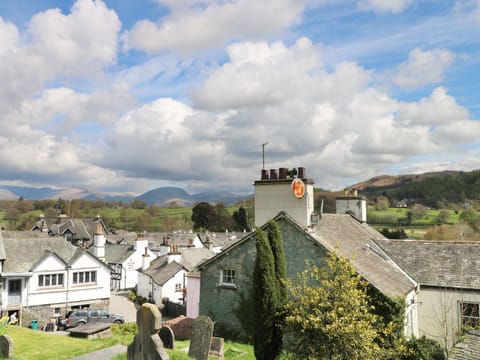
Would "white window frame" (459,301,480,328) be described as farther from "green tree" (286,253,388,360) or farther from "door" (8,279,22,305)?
"door" (8,279,22,305)

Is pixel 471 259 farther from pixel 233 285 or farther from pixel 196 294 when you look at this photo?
pixel 196 294

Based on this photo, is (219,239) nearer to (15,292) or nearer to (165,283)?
(165,283)

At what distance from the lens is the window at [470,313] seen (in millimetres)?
21422

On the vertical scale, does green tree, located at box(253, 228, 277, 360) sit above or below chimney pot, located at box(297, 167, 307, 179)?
below

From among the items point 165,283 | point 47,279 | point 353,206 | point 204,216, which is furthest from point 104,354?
point 204,216

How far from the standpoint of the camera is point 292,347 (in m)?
16.7

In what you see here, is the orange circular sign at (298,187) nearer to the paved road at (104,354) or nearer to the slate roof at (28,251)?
the paved road at (104,354)

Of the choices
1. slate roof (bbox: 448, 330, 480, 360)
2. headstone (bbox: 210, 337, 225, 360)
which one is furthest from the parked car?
slate roof (bbox: 448, 330, 480, 360)

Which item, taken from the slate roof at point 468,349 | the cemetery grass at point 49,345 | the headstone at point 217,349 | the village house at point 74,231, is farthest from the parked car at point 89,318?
the village house at point 74,231

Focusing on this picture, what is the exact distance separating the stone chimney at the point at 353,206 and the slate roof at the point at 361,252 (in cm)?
752

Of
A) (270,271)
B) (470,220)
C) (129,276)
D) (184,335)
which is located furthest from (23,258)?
(470,220)

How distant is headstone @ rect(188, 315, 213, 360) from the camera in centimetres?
1644

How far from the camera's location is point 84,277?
1641 inches

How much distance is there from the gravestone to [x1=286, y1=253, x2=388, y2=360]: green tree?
669cm
